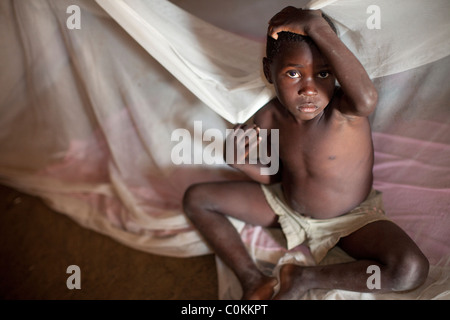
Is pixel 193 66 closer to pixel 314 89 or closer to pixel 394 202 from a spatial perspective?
pixel 314 89

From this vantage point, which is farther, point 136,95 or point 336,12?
point 136,95

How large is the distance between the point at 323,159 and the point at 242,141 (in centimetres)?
19

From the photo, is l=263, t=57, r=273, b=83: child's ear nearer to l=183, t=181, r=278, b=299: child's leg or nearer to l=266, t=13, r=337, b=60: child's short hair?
l=266, t=13, r=337, b=60: child's short hair

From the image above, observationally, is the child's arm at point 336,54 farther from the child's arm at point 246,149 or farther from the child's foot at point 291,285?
the child's foot at point 291,285

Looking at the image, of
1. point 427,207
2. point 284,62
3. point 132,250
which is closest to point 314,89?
point 284,62

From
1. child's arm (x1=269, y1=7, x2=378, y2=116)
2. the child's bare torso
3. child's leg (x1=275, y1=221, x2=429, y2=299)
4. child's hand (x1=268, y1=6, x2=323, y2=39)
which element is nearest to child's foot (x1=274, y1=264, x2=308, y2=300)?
child's leg (x1=275, y1=221, x2=429, y2=299)

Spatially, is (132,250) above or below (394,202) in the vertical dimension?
below

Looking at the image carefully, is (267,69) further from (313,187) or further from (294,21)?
(313,187)

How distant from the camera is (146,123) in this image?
1159 millimetres

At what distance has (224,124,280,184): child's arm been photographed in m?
0.95

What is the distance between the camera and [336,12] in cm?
78

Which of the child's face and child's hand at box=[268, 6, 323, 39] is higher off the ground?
child's hand at box=[268, 6, 323, 39]

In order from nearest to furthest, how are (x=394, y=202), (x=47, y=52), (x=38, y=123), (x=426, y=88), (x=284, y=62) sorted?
(x=284, y=62), (x=426, y=88), (x=394, y=202), (x=47, y=52), (x=38, y=123)

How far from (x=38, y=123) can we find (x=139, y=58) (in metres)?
0.41
